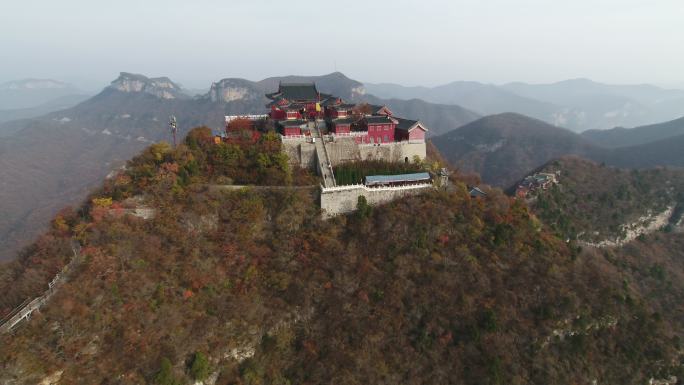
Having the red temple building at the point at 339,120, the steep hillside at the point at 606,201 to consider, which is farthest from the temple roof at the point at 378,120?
the steep hillside at the point at 606,201

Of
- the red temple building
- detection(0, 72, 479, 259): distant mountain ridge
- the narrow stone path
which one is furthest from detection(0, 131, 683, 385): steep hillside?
detection(0, 72, 479, 259): distant mountain ridge

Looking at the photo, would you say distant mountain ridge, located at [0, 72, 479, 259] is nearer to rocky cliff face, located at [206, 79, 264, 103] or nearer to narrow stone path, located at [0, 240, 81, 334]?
rocky cliff face, located at [206, 79, 264, 103]

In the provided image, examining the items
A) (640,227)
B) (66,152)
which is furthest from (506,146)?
(66,152)

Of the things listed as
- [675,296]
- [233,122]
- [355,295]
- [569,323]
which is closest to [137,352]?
[355,295]

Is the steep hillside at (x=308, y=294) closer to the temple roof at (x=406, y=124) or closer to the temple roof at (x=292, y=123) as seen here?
the temple roof at (x=292, y=123)

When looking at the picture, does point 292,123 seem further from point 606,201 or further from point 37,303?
point 606,201
